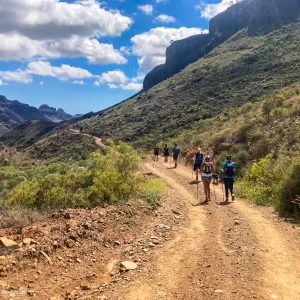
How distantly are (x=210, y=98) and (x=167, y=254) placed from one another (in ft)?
179

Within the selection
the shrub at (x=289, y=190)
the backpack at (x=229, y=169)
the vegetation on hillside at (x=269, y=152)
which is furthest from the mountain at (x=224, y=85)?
the shrub at (x=289, y=190)

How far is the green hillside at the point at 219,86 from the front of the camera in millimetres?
52812

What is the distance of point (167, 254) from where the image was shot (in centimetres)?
716

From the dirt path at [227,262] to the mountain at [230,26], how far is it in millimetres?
86261

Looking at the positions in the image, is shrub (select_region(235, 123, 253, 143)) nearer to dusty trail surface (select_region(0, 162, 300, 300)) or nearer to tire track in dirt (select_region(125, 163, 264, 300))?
dusty trail surface (select_region(0, 162, 300, 300))

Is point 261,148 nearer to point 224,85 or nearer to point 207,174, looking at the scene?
point 207,174

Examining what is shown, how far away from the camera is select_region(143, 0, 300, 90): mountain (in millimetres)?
91269

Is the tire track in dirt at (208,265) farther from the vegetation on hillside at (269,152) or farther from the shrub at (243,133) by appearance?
the shrub at (243,133)

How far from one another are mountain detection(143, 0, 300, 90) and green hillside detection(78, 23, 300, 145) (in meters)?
11.6

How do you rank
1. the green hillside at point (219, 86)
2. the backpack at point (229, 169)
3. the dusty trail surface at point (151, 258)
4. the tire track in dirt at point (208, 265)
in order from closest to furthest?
the tire track in dirt at point (208, 265)
the dusty trail surface at point (151, 258)
the backpack at point (229, 169)
the green hillside at point (219, 86)

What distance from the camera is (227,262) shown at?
6641 mm

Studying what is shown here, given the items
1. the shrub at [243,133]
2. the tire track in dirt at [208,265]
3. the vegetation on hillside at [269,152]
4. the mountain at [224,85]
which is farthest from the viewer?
the mountain at [224,85]

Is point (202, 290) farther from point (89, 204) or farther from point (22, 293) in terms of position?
point (89, 204)

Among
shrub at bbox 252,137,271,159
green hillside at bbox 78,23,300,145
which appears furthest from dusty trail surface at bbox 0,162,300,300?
green hillside at bbox 78,23,300,145
